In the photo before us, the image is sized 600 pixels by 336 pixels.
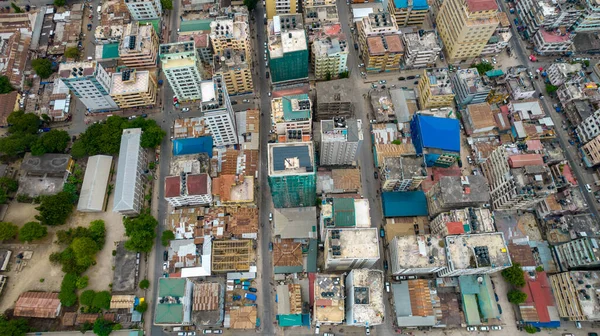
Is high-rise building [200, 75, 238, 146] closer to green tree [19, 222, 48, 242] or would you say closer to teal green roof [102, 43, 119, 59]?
teal green roof [102, 43, 119, 59]

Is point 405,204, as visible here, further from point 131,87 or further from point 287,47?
point 131,87

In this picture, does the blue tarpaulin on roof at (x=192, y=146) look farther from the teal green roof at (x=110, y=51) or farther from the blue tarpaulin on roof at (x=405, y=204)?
the blue tarpaulin on roof at (x=405, y=204)

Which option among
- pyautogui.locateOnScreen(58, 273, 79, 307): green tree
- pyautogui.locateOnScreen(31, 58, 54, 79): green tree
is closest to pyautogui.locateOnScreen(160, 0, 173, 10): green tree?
pyautogui.locateOnScreen(31, 58, 54, 79): green tree

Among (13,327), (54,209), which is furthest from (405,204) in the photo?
(13,327)

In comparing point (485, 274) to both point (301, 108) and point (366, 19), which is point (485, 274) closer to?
point (301, 108)

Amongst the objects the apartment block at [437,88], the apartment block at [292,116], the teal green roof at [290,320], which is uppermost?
the apartment block at [437,88]

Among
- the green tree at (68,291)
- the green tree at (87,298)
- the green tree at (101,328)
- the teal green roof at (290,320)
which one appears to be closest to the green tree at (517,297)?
the teal green roof at (290,320)

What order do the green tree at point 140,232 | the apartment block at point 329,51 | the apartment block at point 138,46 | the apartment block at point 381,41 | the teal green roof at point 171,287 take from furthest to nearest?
1. the apartment block at point 138,46
2. the apartment block at point 381,41
3. the apartment block at point 329,51
4. the green tree at point 140,232
5. the teal green roof at point 171,287
